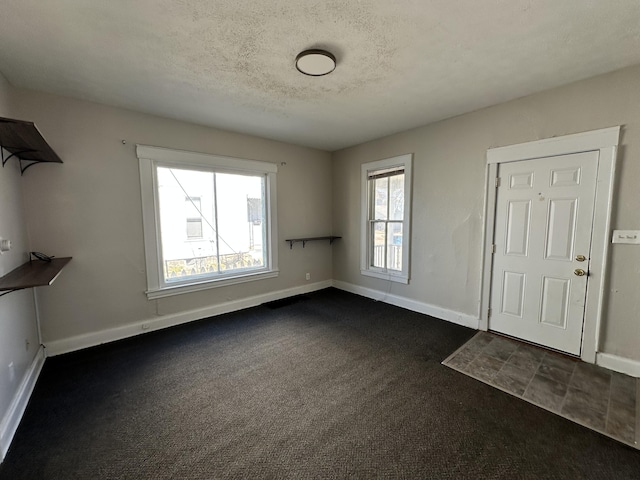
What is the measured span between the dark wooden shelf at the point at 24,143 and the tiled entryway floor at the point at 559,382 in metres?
3.70

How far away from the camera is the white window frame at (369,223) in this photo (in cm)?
384

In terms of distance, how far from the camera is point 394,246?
4.21 m

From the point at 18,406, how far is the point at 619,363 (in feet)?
15.8

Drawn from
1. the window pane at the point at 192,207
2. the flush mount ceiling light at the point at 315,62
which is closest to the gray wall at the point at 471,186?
the flush mount ceiling light at the point at 315,62

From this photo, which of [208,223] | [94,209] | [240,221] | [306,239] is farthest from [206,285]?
[306,239]

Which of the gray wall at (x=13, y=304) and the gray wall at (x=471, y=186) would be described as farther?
the gray wall at (x=471, y=186)

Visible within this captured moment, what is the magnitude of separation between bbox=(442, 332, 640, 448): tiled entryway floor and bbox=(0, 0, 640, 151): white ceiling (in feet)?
8.64

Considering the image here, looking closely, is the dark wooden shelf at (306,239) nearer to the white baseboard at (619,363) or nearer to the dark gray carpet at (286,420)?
the dark gray carpet at (286,420)

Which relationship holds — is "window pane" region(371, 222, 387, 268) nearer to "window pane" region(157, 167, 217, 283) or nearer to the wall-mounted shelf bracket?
"window pane" region(157, 167, 217, 283)

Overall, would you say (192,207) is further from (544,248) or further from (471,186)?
(544,248)

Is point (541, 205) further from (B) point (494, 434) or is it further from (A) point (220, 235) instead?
(A) point (220, 235)

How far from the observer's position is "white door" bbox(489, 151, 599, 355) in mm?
2525

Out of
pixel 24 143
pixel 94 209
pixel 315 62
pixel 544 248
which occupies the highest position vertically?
pixel 315 62

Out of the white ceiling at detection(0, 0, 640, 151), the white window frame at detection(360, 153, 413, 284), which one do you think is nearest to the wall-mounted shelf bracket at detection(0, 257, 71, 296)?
the white ceiling at detection(0, 0, 640, 151)
